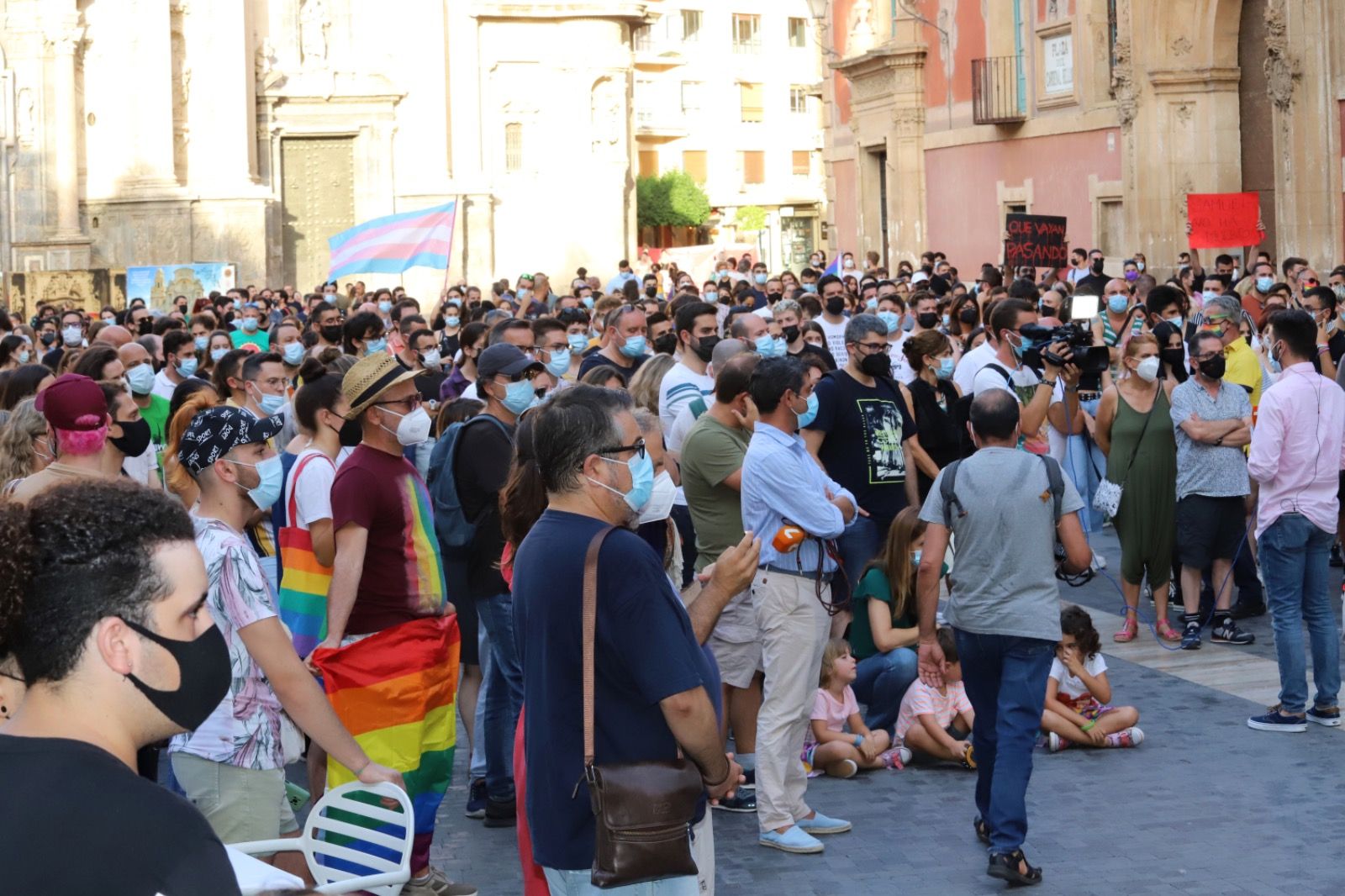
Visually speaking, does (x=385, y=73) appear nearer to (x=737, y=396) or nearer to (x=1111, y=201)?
(x=1111, y=201)

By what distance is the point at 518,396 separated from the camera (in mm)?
7418

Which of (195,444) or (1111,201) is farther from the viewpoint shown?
(1111,201)

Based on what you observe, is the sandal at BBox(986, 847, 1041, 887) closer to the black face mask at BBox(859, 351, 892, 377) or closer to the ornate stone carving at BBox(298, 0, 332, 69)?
the black face mask at BBox(859, 351, 892, 377)

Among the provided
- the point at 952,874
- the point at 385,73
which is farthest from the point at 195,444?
the point at 385,73

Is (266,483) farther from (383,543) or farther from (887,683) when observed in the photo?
(887,683)

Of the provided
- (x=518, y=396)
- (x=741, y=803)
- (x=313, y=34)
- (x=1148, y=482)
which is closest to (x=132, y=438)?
(x=518, y=396)

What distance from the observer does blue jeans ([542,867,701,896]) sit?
13.6 ft

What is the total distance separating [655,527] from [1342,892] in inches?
107

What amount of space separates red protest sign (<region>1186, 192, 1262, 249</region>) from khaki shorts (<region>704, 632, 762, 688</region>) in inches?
588

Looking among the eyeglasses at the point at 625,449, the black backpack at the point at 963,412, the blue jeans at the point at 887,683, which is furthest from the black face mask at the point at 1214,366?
the eyeglasses at the point at 625,449

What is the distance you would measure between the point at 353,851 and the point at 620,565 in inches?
47.5

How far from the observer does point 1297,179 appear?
20.8m

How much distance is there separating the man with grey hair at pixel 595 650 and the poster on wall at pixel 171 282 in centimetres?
2299

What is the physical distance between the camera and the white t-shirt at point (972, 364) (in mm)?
10422
